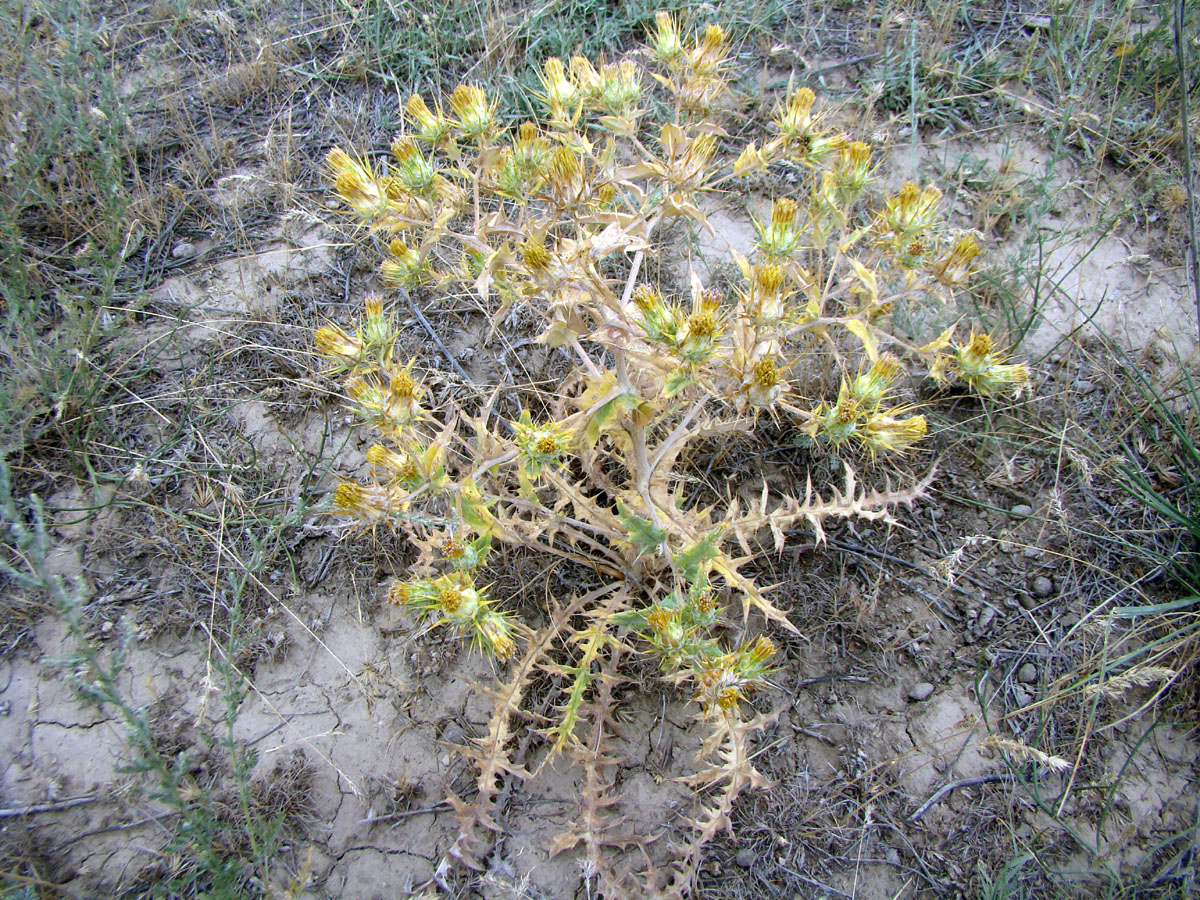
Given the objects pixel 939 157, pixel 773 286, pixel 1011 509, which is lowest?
pixel 1011 509

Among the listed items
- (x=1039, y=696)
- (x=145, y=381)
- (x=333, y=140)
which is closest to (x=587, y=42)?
(x=333, y=140)

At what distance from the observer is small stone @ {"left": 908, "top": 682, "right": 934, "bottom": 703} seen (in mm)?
2486

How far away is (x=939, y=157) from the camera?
12.1 ft

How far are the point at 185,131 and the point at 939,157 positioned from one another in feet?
13.9

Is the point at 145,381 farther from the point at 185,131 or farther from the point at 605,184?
the point at 605,184

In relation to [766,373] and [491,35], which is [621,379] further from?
[491,35]

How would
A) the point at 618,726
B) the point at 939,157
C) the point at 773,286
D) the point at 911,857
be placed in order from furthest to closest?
1. the point at 939,157
2. the point at 618,726
3. the point at 911,857
4. the point at 773,286

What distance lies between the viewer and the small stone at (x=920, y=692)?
2.49 meters

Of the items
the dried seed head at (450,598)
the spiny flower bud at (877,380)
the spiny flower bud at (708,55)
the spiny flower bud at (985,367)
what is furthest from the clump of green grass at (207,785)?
the spiny flower bud at (985,367)

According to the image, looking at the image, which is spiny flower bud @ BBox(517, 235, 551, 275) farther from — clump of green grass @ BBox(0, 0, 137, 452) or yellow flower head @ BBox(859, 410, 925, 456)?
clump of green grass @ BBox(0, 0, 137, 452)

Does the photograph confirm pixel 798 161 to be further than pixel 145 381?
No

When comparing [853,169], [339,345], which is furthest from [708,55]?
[339,345]

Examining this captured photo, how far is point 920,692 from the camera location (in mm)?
2490

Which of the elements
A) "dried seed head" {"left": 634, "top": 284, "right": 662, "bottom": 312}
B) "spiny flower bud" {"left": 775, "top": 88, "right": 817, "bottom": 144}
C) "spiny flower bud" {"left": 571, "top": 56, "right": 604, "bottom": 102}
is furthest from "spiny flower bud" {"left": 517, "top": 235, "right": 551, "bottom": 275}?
"spiny flower bud" {"left": 775, "top": 88, "right": 817, "bottom": 144}
